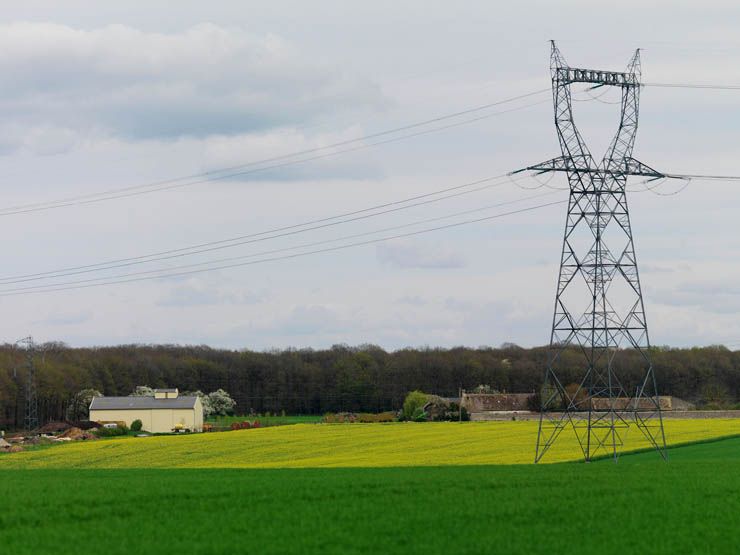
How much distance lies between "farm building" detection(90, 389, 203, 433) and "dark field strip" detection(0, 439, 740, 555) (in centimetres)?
9057

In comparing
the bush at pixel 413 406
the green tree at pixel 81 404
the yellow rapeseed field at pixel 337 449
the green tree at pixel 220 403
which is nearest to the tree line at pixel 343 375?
the green tree at pixel 81 404

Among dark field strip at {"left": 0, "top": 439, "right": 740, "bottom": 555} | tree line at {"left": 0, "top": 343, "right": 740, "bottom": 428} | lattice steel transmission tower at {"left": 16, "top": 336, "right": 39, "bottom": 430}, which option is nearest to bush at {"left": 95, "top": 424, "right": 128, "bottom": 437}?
lattice steel transmission tower at {"left": 16, "top": 336, "right": 39, "bottom": 430}

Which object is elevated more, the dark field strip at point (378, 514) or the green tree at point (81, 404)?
the green tree at point (81, 404)

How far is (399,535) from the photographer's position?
25.6 metres

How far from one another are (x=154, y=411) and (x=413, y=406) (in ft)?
102

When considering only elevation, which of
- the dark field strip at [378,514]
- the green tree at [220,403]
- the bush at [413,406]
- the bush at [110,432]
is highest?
the green tree at [220,403]

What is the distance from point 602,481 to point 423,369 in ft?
492

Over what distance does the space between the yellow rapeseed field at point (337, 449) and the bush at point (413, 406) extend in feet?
103

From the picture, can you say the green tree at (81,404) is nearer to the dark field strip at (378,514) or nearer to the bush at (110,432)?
the bush at (110,432)

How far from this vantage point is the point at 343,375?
17788cm

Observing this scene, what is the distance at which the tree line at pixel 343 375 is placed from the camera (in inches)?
6698

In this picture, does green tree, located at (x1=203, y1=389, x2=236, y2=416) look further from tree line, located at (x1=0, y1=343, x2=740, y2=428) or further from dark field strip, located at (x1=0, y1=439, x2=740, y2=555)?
dark field strip, located at (x1=0, y1=439, x2=740, y2=555)

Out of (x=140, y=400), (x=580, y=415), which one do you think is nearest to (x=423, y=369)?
(x=140, y=400)

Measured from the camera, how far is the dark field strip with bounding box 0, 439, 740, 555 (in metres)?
24.3
